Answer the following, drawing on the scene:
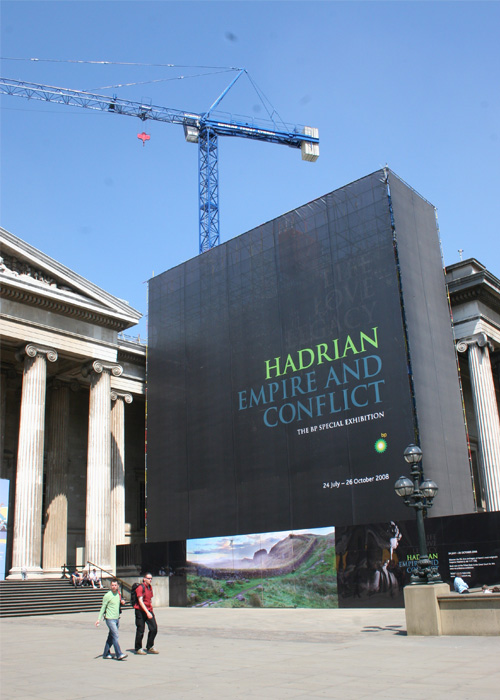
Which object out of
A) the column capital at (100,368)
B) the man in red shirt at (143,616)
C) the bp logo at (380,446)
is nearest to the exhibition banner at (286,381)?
the bp logo at (380,446)

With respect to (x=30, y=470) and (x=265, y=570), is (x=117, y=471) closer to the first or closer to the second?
(x=30, y=470)

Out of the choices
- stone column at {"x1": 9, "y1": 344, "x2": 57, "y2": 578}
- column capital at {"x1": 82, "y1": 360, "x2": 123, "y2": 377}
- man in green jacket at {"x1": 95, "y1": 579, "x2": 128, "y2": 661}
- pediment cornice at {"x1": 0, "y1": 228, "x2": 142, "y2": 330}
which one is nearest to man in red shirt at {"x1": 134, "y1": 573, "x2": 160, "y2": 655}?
man in green jacket at {"x1": 95, "y1": 579, "x2": 128, "y2": 661}

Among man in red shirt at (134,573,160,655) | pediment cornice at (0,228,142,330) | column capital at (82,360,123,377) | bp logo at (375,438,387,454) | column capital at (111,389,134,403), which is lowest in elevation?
man in red shirt at (134,573,160,655)

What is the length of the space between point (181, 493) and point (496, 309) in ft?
62.1

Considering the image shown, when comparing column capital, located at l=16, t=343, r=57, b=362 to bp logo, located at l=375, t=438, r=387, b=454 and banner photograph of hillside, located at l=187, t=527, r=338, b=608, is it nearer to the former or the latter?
banner photograph of hillside, located at l=187, t=527, r=338, b=608

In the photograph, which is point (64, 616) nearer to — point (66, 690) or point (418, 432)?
point (418, 432)

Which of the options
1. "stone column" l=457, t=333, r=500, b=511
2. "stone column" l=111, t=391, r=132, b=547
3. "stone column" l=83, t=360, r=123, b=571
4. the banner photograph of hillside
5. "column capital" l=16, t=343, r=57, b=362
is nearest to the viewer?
the banner photograph of hillside

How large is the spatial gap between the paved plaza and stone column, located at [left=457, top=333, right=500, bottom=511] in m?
12.0

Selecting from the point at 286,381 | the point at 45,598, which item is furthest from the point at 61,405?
the point at 286,381

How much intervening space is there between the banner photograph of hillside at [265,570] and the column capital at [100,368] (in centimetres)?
1003

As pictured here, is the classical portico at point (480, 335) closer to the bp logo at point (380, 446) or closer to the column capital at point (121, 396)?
the bp logo at point (380, 446)

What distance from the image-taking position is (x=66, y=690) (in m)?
9.73

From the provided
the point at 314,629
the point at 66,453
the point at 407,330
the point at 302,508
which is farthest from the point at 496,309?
the point at 66,453

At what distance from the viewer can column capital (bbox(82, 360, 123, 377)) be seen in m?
36.1
